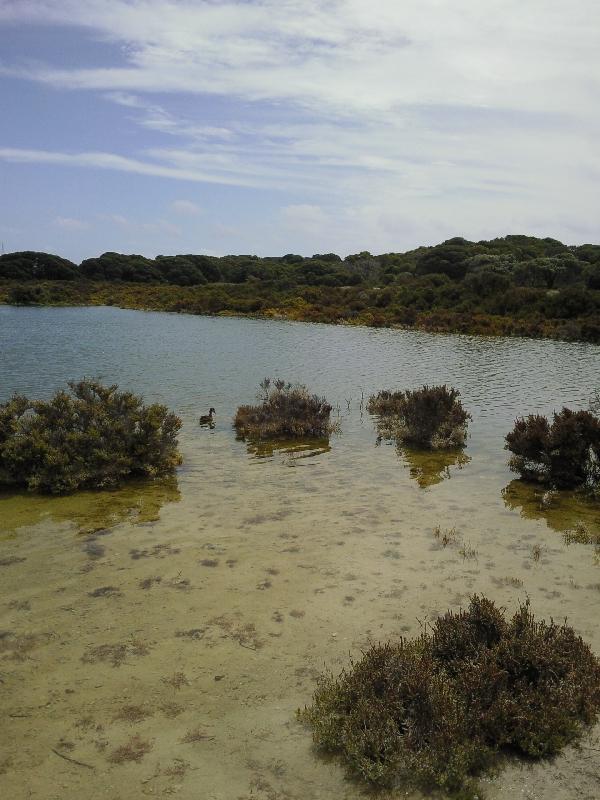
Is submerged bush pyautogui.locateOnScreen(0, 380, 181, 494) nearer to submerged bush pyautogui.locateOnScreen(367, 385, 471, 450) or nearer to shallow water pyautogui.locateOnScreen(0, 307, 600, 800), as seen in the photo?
shallow water pyautogui.locateOnScreen(0, 307, 600, 800)

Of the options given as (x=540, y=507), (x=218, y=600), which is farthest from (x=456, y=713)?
(x=540, y=507)

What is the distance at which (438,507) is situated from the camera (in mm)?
9781

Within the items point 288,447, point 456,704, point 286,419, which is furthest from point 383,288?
point 456,704

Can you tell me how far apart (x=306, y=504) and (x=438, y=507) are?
206cm

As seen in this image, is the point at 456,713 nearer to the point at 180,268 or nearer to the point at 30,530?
the point at 30,530

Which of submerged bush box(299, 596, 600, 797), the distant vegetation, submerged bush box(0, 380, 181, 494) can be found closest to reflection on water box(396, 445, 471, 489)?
submerged bush box(0, 380, 181, 494)

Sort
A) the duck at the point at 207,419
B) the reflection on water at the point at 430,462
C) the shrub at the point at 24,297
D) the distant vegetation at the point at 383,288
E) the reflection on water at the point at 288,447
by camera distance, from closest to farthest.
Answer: the reflection on water at the point at 430,462 → the reflection on water at the point at 288,447 → the duck at the point at 207,419 → the distant vegetation at the point at 383,288 → the shrub at the point at 24,297

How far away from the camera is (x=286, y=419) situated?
49.2 ft

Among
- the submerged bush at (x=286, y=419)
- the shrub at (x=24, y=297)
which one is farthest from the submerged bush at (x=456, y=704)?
the shrub at (x=24, y=297)

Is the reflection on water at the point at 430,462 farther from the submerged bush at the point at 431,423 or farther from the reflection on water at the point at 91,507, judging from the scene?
the reflection on water at the point at 91,507

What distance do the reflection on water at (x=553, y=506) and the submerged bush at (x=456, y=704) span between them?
13.8 feet

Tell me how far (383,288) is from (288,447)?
53637 millimetres

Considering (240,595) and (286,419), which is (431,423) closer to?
(286,419)

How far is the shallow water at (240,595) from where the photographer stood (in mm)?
4277
